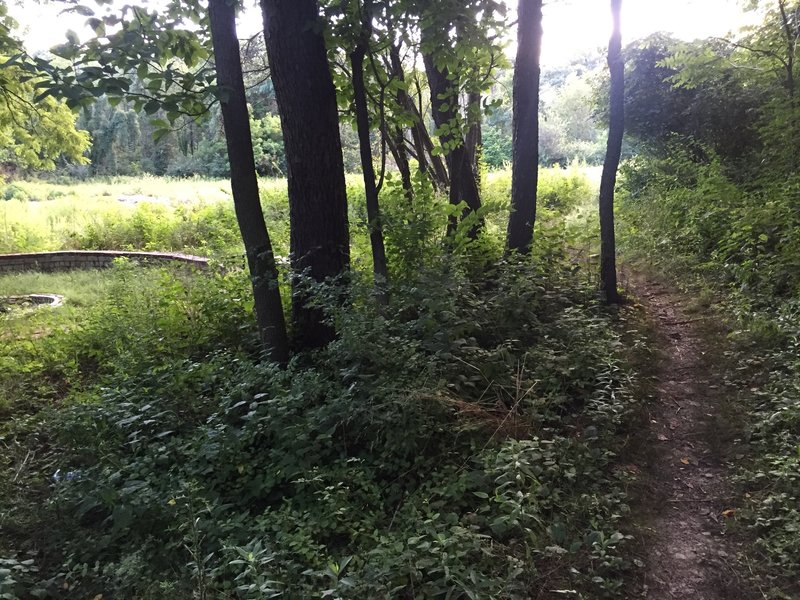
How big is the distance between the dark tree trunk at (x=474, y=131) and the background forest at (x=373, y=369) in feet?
0.87

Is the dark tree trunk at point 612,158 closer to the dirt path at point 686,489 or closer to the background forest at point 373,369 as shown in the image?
the background forest at point 373,369

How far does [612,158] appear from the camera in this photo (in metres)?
6.64

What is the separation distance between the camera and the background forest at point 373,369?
9.64ft

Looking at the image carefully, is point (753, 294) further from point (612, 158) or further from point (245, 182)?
point (245, 182)

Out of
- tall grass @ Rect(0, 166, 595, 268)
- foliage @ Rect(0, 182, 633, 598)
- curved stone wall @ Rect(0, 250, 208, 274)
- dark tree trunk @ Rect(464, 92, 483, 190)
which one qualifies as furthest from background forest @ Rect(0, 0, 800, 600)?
tall grass @ Rect(0, 166, 595, 268)

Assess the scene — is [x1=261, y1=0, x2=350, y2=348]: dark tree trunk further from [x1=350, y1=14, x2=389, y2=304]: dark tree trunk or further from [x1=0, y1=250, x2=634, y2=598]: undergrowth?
[x1=0, y1=250, x2=634, y2=598]: undergrowth

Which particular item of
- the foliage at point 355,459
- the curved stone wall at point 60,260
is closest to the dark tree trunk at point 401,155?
the foliage at point 355,459

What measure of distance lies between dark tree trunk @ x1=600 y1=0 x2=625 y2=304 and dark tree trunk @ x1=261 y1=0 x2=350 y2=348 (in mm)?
3256

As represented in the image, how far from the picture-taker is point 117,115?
46406mm

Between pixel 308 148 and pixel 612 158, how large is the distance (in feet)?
12.7

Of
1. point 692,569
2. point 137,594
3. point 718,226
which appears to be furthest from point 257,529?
point 718,226

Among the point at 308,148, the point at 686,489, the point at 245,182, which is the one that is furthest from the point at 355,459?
the point at 308,148

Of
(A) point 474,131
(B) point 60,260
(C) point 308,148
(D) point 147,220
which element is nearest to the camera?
(C) point 308,148

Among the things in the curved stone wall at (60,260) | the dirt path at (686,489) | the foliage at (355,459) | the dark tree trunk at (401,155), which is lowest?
the dirt path at (686,489)
